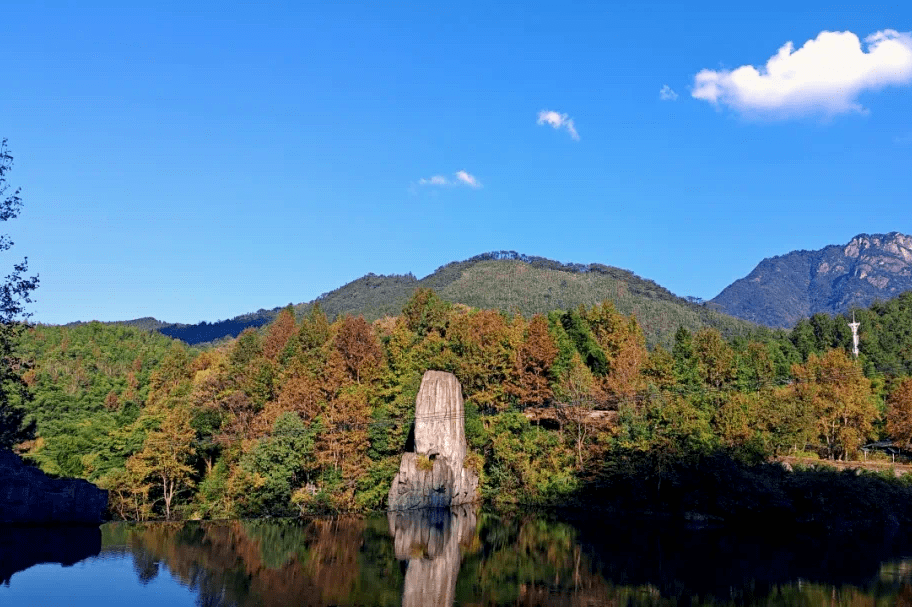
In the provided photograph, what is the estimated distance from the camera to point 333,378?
5866cm

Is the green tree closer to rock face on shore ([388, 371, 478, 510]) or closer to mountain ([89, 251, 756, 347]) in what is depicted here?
rock face on shore ([388, 371, 478, 510])

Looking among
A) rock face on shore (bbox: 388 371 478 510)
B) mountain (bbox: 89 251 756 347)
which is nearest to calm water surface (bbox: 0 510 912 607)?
rock face on shore (bbox: 388 371 478 510)

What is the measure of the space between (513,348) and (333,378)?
1626 cm

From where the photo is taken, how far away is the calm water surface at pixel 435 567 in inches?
1085

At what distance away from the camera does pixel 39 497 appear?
2986 centimetres

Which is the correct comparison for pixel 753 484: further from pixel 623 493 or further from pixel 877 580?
pixel 877 580

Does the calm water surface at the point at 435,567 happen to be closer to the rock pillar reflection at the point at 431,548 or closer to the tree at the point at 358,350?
the rock pillar reflection at the point at 431,548

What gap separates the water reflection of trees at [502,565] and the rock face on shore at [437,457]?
20.8ft

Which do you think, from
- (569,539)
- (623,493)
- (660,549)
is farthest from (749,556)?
(623,493)

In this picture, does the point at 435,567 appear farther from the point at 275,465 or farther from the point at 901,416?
the point at 901,416

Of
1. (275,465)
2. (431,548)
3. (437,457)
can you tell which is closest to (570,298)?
(437,457)

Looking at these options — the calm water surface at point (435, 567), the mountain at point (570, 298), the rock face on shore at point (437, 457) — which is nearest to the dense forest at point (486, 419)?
the rock face on shore at point (437, 457)

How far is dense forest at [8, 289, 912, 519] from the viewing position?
50281 mm

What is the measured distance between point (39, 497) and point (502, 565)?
21.3 metres
